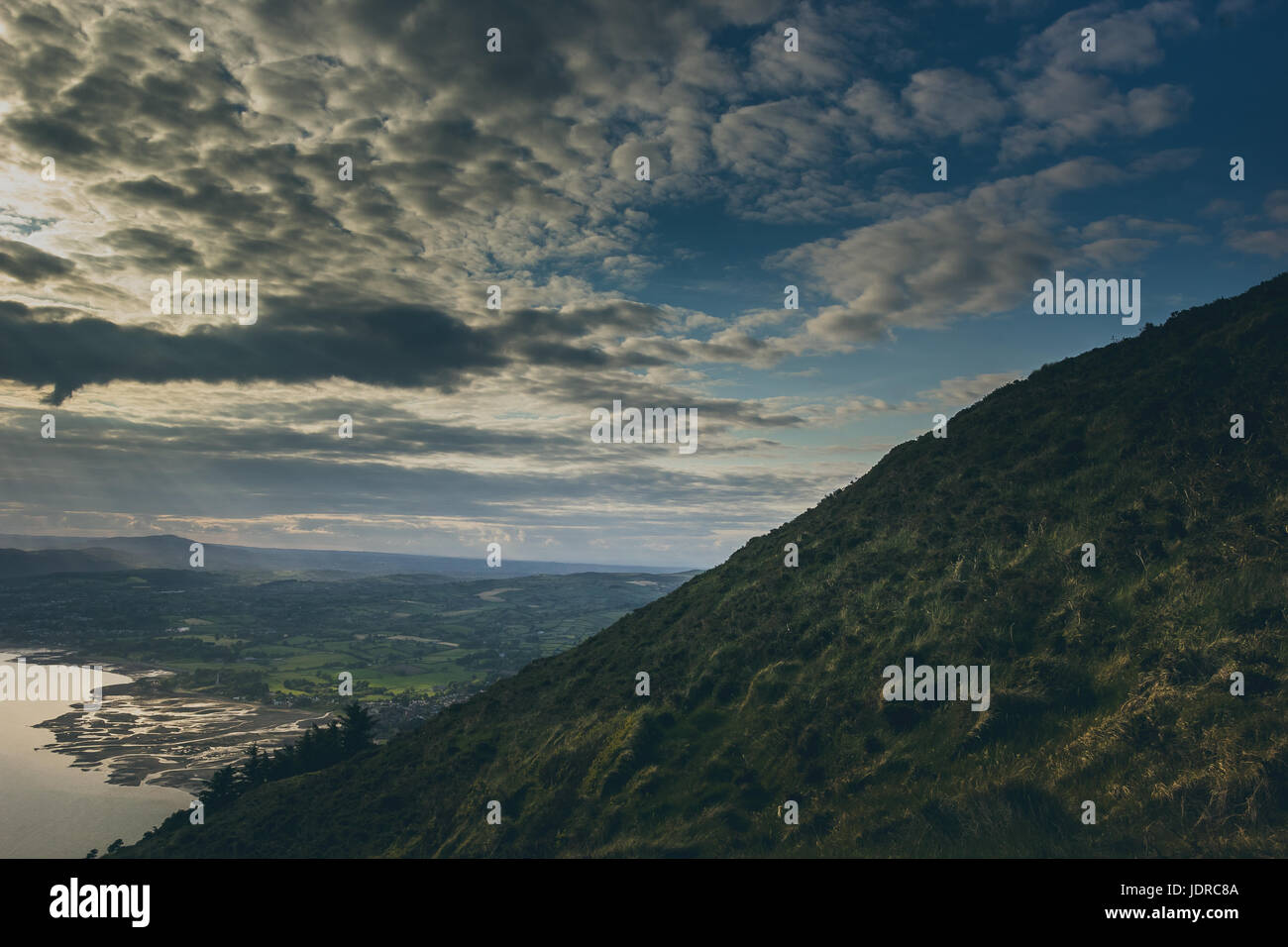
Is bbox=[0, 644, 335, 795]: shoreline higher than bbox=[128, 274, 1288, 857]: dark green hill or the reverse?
the reverse

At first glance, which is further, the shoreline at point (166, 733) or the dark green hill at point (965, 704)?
the shoreline at point (166, 733)

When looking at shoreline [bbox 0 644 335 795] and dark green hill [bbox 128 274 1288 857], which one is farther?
shoreline [bbox 0 644 335 795]

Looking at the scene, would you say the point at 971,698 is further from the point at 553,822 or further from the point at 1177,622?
the point at 553,822

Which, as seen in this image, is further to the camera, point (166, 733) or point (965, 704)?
point (166, 733)

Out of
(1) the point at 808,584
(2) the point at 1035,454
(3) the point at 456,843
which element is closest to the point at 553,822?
(3) the point at 456,843

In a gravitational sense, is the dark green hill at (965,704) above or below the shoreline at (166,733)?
above

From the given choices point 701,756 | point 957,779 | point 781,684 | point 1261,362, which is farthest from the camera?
point 1261,362

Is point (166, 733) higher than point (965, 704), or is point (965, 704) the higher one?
point (965, 704)
